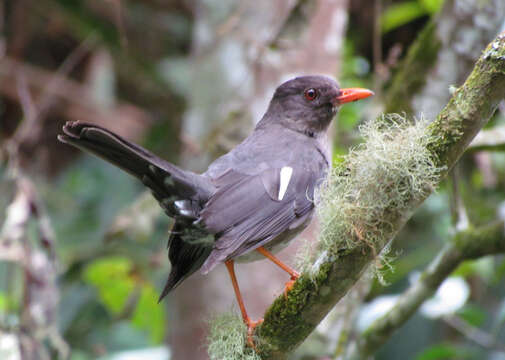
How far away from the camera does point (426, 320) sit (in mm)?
4742

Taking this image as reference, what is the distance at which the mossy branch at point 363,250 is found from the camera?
195 centimetres

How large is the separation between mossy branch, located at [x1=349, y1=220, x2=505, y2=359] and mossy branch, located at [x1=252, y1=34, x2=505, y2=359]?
110 cm

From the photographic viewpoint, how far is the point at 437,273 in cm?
322

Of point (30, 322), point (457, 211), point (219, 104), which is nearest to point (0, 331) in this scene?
point (30, 322)

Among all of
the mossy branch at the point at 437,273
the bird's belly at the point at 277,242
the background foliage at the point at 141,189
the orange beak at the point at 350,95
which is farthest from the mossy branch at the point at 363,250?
the orange beak at the point at 350,95

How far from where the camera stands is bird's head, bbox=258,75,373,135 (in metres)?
3.61

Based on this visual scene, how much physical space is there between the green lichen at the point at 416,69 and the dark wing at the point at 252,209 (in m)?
0.79

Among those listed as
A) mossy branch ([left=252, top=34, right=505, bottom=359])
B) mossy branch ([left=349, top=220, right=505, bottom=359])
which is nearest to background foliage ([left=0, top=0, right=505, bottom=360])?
mossy branch ([left=349, top=220, right=505, bottom=359])

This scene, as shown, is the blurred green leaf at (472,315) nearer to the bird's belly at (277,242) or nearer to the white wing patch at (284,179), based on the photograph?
the bird's belly at (277,242)

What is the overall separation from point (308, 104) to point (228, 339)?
164 centimetres

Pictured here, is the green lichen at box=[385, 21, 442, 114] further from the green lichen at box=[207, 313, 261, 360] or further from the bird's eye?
the green lichen at box=[207, 313, 261, 360]

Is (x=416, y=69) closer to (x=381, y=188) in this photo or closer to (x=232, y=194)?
(x=232, y=194)

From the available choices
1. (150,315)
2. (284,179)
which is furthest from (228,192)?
(150,315)

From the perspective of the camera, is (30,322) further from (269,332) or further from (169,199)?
(269,332)
